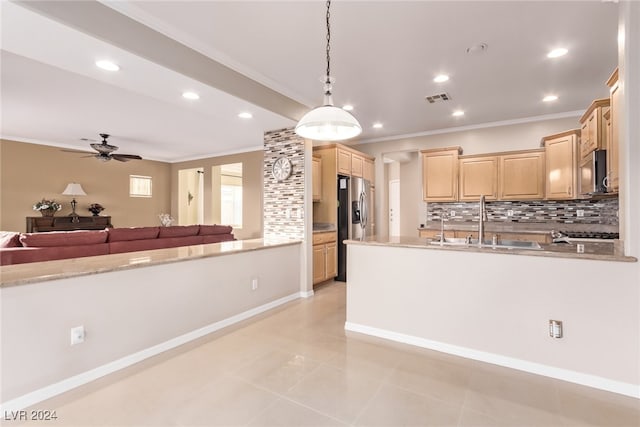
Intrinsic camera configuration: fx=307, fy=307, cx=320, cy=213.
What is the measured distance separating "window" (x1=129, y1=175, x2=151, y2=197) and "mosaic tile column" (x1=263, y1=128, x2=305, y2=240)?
212 inches

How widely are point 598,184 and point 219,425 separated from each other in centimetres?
389

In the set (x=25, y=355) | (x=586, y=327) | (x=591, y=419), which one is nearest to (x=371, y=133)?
(x=586, y=327)

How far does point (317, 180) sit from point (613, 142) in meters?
3.63

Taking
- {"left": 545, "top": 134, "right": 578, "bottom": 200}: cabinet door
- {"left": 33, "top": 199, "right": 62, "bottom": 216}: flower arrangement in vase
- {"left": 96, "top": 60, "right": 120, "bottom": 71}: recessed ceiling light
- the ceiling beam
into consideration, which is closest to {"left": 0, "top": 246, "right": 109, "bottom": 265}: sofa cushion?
{"left": 96, "top": 60, "right": 120, "bottom": 71}: recessed ceiling light

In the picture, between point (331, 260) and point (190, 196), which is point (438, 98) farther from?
point (190, 196)

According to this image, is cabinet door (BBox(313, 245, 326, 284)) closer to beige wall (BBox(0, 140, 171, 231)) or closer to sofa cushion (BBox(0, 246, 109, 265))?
sofa cushion (BBox(0, 246, 109, 265))

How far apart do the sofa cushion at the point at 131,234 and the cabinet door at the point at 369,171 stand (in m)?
3.62

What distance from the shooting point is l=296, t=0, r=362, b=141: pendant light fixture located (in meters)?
2.02

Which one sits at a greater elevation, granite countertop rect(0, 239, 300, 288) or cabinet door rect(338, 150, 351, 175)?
cabinet door rect(338, 150, 351, 175)

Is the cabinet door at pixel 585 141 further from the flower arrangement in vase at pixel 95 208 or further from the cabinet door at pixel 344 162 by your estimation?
the flower arrangement in vase at pixel 95 208

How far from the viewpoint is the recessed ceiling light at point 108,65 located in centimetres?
240

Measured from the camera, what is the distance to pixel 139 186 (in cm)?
825

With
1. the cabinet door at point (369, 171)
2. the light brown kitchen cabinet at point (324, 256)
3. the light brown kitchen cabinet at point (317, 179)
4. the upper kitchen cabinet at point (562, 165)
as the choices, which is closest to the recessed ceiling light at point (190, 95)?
the light brown kitchen cabinet at point (317, 179)

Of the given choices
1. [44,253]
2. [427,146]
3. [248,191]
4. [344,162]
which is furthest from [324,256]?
[44,253]
